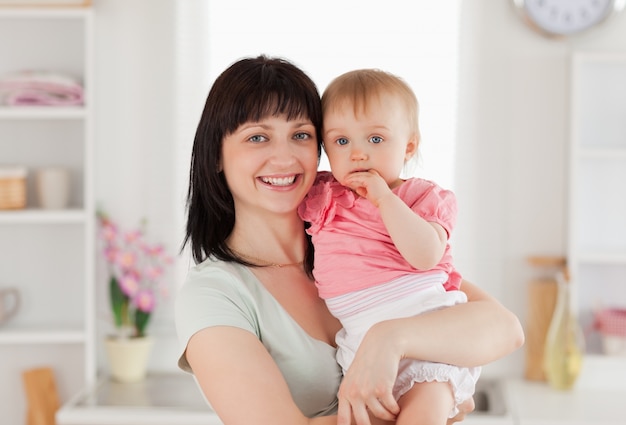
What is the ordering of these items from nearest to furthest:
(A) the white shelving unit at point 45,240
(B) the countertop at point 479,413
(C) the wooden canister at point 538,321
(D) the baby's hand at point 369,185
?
(D) the baby's hand at point 369,185, (B) the countertop at point 479,413, (C) the wooden canister at point 538,321, (A) the white shelving unit at point 45,240

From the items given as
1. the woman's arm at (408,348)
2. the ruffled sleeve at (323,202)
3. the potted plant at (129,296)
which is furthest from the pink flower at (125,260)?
the woman's arm at (408,348)

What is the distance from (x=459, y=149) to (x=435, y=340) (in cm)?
195

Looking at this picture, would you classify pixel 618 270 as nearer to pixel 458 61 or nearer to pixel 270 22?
pixel 458 61

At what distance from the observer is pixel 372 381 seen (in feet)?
4.06

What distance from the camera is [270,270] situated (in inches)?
59.9

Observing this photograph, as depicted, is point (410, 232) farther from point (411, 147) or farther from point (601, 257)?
point (601, 257)

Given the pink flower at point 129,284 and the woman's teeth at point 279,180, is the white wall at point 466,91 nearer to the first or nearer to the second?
the pink flower at point 129,284

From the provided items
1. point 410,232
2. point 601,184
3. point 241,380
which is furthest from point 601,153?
point 241,380

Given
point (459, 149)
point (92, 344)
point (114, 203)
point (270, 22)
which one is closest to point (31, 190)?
point (114, 203)

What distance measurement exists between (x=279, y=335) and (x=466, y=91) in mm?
1938

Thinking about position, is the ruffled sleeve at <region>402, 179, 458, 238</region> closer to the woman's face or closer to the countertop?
the woman's face

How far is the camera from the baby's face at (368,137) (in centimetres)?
142

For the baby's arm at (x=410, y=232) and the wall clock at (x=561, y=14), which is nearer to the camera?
the baby's arm at (x=410, y=232)

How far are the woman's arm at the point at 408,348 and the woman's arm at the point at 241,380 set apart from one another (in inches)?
3.2
